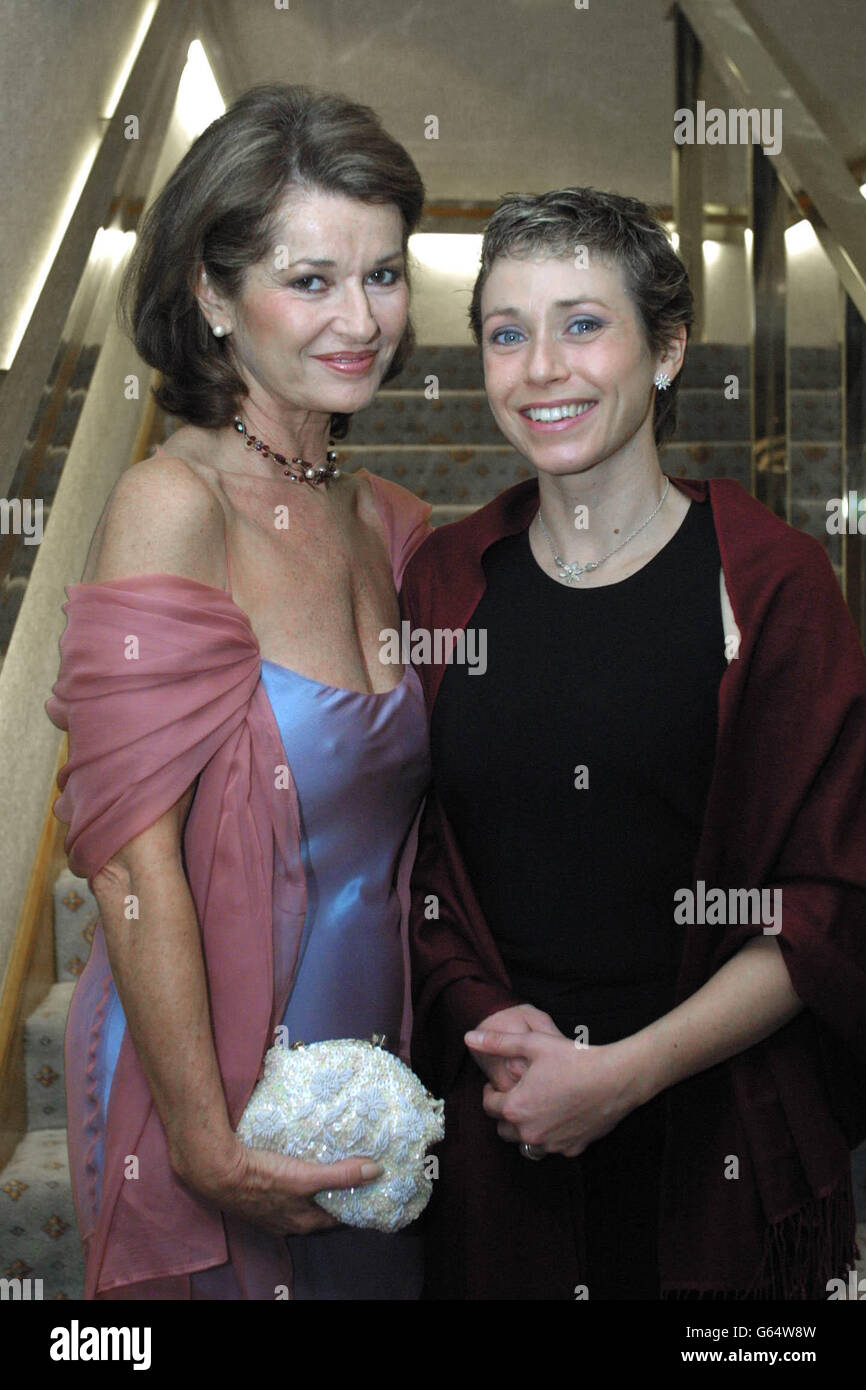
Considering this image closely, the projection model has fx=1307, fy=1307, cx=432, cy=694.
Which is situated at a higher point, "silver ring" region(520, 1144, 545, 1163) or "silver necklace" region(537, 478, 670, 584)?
"silver necklace" region(537, 478, 670, 584)

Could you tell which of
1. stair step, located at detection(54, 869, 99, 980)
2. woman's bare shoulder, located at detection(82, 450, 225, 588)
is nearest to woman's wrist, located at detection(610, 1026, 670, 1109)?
woman's bare shoulder, located at detection(82, 450, 225, 588)

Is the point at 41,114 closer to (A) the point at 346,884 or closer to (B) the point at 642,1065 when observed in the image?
(A) the point at 346,884

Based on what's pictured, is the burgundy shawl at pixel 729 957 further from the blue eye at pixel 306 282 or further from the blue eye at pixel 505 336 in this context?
the blue eye at pixel 306 282

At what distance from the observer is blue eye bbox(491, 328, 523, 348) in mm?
1579

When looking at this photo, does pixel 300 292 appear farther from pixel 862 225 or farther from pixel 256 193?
pixel 862 225

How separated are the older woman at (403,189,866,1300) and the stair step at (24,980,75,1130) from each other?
1.17 metres

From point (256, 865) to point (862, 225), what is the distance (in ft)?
6.20

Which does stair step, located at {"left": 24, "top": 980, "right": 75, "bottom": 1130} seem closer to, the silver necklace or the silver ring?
the silver ring

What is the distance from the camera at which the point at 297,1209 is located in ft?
5.01

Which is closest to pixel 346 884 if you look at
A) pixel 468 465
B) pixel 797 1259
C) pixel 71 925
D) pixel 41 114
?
pixel 797 1259

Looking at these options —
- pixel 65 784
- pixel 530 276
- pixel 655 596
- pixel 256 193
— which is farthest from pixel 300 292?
pixel 65 784

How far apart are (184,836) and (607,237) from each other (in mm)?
864

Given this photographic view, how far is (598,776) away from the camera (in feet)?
5.17

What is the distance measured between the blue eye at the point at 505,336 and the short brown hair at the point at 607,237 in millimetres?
87
